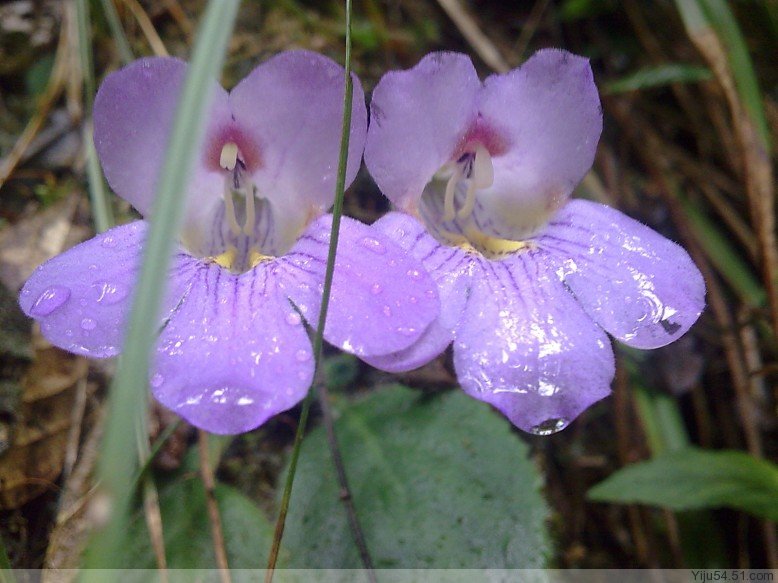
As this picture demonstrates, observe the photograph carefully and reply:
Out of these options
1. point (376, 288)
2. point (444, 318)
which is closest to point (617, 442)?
point (444, 318)

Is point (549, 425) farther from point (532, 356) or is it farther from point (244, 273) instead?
point (244, 273)

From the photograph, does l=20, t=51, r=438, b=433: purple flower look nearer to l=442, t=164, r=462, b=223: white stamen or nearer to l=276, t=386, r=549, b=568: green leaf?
l=442, t=164, r=462, b=223: white stamen

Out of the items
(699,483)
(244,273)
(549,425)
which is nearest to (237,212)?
(244,273)

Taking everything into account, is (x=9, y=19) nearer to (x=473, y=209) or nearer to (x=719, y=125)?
(x=473, y=209)

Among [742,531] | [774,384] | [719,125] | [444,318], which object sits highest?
[444,318]

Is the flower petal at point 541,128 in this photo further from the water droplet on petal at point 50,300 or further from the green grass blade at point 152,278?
the water droplet on petal at point 50,300

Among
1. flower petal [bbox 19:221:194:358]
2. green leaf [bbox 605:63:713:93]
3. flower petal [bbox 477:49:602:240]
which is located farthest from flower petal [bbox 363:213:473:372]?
green leaf [bbox 605:63:713:93]
